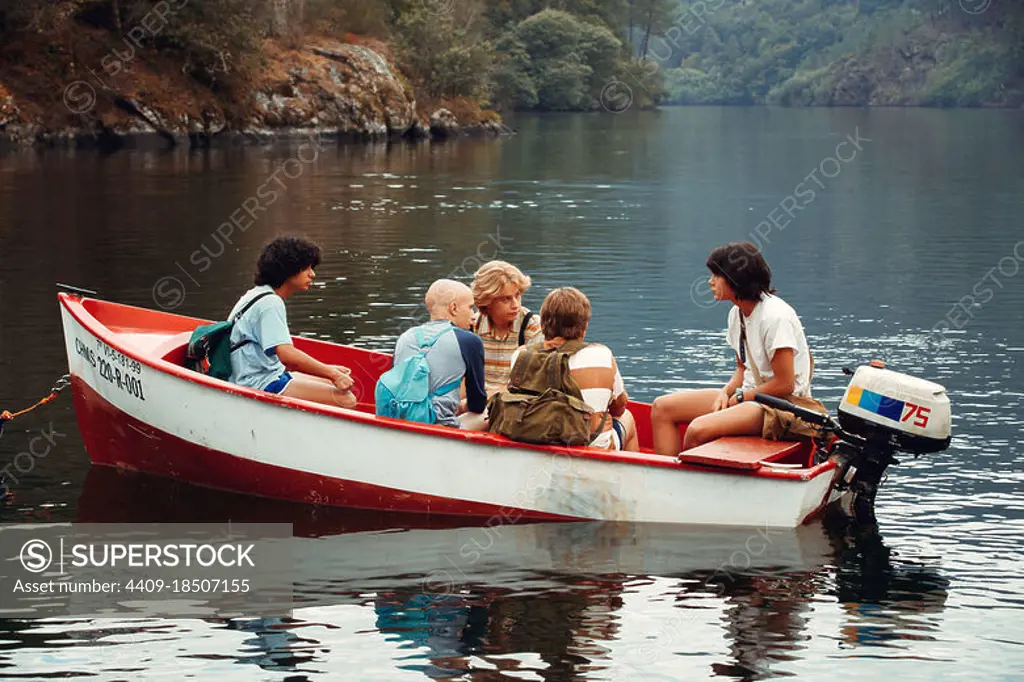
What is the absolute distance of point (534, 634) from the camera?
25.2 feet

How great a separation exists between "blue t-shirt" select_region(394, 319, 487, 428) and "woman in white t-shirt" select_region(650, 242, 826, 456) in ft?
4.51

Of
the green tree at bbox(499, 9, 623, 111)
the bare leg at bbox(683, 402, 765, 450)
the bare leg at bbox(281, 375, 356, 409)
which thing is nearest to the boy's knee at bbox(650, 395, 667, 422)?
the bare leg at bbox(683, 402, 765, 450)

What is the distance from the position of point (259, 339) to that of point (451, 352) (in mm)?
1352

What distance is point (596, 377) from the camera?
9281mm

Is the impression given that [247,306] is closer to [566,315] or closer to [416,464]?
[416,464]

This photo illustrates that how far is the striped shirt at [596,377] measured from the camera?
9.27 metres

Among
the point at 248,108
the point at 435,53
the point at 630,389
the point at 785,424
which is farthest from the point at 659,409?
the point at 435,53

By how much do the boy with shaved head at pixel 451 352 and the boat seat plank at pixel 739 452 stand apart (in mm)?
1416

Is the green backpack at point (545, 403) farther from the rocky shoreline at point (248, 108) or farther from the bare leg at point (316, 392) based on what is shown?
the rocky shoreline at point (248, 108)

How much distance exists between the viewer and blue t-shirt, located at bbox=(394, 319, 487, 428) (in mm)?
9461

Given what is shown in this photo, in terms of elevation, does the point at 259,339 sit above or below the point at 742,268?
below

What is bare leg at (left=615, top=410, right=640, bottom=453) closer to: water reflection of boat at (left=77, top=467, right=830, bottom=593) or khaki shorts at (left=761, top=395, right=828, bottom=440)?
water reflection of boat at (left=77, top=467, right=830, bottom=593)

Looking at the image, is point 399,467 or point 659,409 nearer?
point 399,467

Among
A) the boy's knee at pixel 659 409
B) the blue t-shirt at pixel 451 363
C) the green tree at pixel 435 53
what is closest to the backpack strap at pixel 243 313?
the blue t-shirt at pixel 451 363
